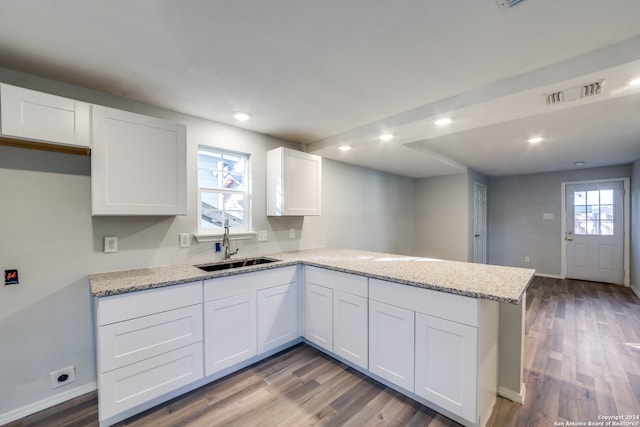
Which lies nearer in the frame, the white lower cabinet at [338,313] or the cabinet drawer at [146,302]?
the cabinet drawer at [146,302]

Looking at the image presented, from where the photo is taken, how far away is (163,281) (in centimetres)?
185

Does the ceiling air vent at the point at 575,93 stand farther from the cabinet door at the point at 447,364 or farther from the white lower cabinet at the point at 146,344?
the white lower cabinet at the point at 146,344

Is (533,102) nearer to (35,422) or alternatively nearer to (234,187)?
(234,187)

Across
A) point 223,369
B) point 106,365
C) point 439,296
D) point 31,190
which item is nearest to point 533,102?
point 439,296

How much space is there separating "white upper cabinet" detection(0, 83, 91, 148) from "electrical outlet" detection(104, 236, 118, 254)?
0.72 metres

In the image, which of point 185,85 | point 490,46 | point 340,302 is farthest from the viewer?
point 340,302

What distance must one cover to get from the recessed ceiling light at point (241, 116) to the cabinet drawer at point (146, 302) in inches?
60.3

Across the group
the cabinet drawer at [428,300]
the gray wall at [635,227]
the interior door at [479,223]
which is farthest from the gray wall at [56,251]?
the gray wall at [635,227]

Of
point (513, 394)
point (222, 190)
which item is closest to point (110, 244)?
point (222, 190)

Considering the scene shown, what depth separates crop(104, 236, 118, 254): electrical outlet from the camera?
208 cm

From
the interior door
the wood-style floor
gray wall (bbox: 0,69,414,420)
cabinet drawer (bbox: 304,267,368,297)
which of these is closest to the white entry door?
the interior door

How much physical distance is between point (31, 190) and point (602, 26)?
3.48m

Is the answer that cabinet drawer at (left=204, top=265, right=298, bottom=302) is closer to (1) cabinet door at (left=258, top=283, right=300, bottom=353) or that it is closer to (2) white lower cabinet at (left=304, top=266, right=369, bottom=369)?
(1) cabinet door at (left=258, top=283, right=300, bottom=353)

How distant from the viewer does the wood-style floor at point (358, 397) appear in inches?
68.7
